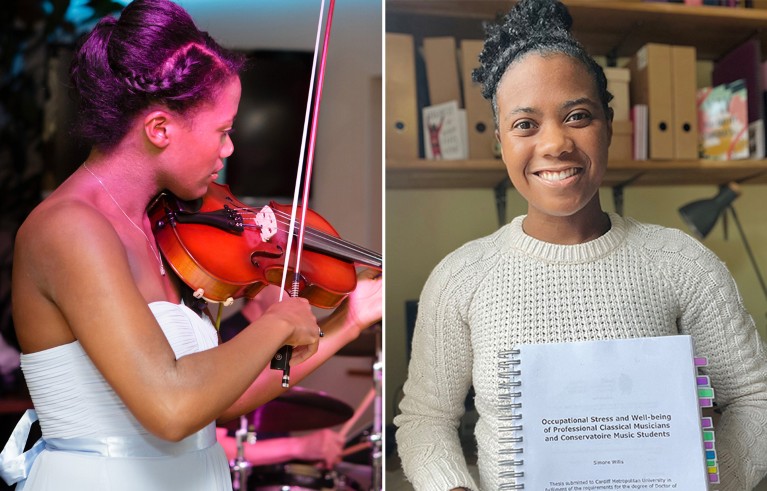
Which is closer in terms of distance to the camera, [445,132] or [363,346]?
[445,132]

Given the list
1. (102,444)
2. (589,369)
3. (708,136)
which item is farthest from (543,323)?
(102,444)

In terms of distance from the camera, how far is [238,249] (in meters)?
1.67

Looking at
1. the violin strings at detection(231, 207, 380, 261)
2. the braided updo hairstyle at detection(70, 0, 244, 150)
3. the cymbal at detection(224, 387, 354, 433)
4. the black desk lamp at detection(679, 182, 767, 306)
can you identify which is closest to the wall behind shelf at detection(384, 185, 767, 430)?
Result: the black desk lamp at detection(679, 182, 767, 306)

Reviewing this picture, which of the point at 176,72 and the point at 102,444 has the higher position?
the point at 176,72

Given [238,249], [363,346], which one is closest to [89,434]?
[238,249]

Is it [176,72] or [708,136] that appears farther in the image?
[708,136]

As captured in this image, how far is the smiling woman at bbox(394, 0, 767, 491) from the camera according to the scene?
171cm

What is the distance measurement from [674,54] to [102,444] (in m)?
1.53

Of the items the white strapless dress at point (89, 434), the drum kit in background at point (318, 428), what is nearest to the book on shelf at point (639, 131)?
the drum kit in background at point (318, 428)

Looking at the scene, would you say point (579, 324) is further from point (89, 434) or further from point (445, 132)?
point (89, 434)

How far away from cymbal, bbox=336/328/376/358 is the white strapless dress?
0.63m

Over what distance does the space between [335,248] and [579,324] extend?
0.55 meters

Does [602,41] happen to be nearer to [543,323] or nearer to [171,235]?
[543,323]

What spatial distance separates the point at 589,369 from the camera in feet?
5.36
